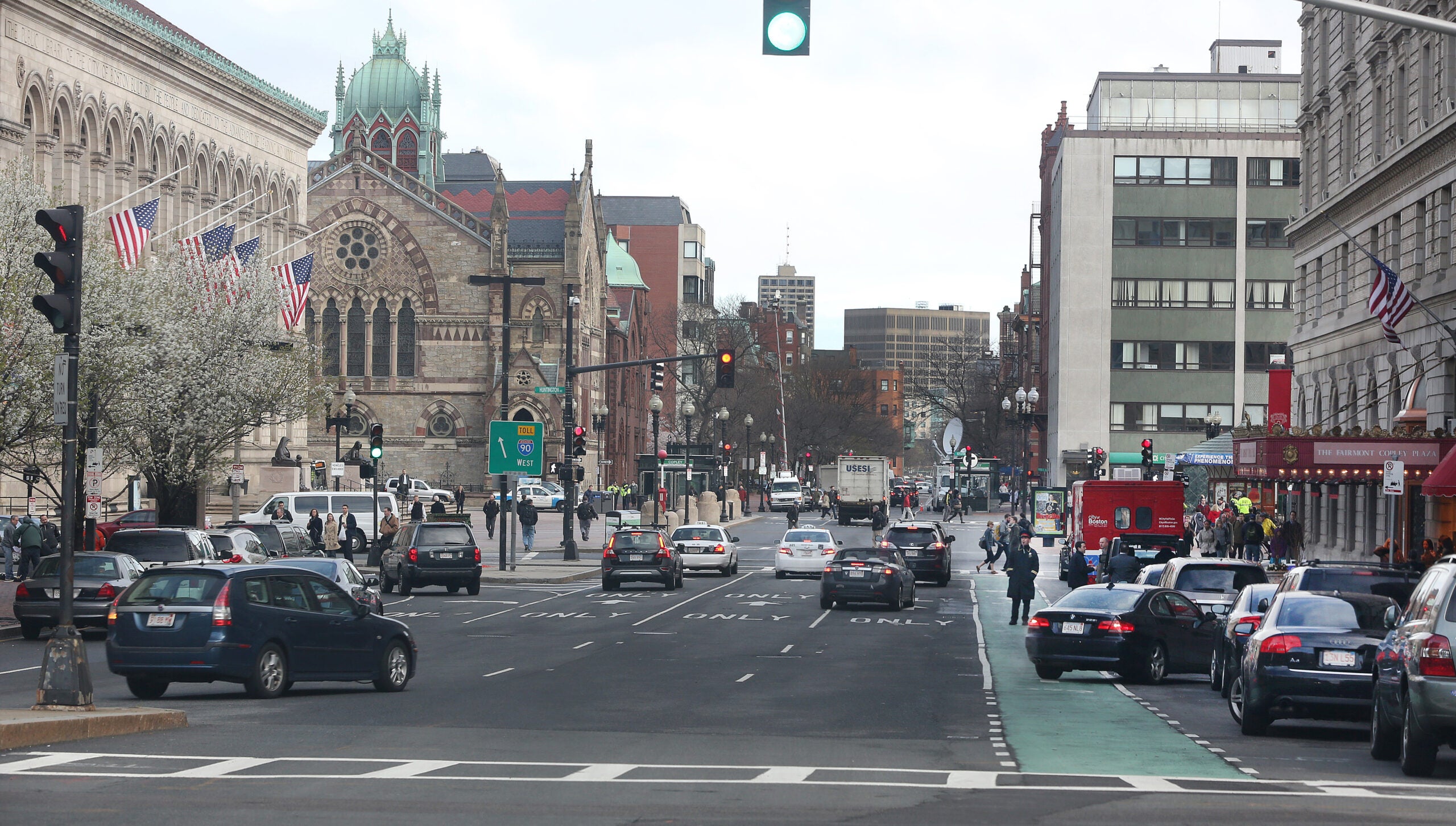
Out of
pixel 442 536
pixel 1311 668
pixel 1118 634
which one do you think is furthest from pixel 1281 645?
pixel 442 536

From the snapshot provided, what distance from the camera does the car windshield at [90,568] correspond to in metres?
26.9

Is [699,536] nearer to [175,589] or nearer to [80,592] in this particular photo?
[80,592]

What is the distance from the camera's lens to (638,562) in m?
40.4

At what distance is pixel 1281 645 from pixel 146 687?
11.7 m

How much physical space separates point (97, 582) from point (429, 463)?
6776cm

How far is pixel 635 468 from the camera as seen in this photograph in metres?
124

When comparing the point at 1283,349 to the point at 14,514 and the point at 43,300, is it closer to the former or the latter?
the point at 14,514

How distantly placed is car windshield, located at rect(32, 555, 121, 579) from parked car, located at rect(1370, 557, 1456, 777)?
789 inches

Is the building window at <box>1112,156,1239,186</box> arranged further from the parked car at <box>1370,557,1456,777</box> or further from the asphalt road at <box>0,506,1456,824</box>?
the parked car at <box>1370,557,1456,777</box>

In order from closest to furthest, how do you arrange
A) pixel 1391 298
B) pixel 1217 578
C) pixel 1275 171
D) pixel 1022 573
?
pixel 1217 578 → pixel 1022 573 → pixel 1391 298 → pixel 1275 171

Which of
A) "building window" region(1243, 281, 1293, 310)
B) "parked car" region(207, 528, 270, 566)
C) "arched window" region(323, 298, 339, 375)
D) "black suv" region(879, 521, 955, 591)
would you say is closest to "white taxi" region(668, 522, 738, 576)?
"black suv" region(879, 521, 955, 591)

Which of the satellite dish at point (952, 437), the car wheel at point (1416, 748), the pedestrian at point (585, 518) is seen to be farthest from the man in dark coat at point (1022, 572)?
the satellite dish at point (952, 437)

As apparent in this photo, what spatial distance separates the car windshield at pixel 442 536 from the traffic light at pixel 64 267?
23.1 m

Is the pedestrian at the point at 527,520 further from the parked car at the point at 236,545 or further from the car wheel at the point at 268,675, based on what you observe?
the car wheel at the point at 268,675
